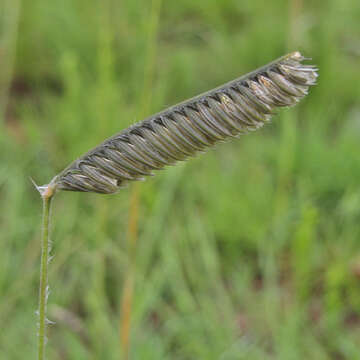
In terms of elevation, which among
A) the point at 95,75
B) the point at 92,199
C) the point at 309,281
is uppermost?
the point at 95,75

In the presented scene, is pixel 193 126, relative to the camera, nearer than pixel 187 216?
Yes

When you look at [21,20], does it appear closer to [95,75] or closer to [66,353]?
[95,75]

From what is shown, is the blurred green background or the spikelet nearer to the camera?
the spikelet

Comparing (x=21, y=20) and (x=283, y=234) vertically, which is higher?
(x=21, y=20)

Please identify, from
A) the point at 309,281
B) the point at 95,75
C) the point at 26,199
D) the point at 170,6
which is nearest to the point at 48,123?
the point at 95,75
